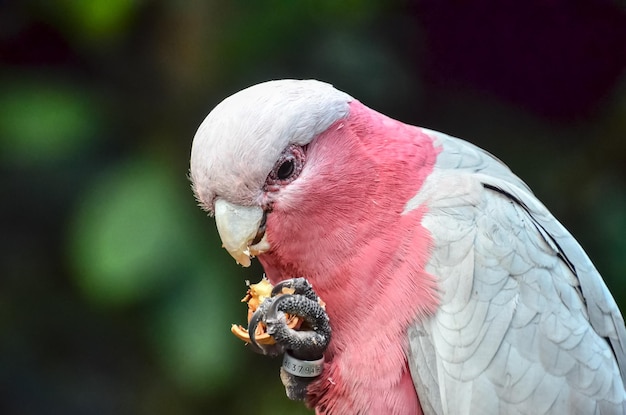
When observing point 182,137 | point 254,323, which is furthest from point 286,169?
point 182,137

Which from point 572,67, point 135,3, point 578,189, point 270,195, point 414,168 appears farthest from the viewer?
point 572,67

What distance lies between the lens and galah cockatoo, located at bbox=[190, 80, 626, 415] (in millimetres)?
1737

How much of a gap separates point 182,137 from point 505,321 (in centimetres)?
153

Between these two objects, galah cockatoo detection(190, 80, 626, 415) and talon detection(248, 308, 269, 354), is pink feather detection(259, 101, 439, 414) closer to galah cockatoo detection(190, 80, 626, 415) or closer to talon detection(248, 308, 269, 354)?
galah cockatoo detection(190, 80, 626, 415)

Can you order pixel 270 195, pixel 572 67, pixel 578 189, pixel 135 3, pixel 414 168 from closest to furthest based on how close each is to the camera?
pixel 270 195 → pixel 414 168 → pixel 135 3 → pixel 578 189 → pixel 572 67

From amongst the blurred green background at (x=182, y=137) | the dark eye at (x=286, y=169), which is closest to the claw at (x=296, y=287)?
the dark eye at (x=286, y=169)

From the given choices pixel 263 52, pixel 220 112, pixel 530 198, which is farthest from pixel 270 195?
pixel 263 52

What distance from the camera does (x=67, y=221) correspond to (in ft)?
10.1

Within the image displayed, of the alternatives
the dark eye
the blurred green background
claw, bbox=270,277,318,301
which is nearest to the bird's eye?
the dark eye

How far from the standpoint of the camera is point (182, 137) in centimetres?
290

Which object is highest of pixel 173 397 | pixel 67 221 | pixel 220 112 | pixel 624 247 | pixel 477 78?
pixel 220 112

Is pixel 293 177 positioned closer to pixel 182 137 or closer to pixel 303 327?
pixel 303 327

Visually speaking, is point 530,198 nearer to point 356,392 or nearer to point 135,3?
point 356,392

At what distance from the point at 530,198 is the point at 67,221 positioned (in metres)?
1.84
